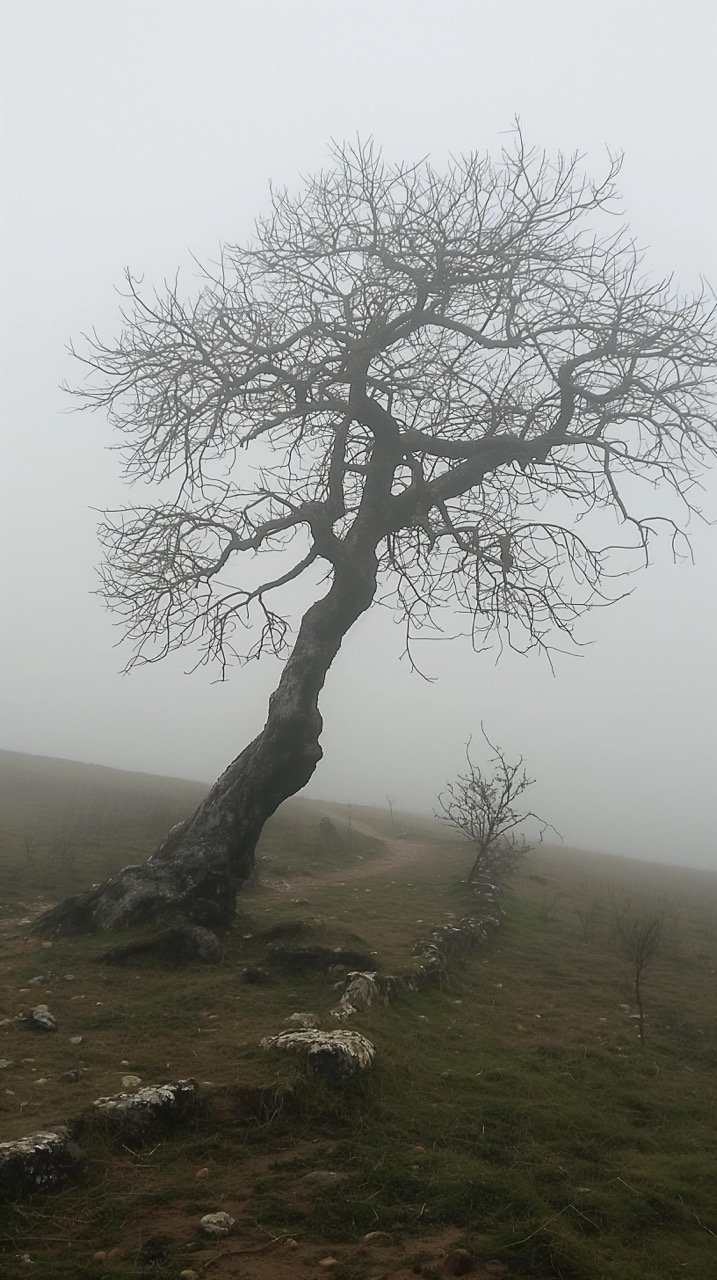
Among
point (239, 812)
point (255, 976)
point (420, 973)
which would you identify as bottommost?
point (255, 976)

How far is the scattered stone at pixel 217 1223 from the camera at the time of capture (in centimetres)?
357

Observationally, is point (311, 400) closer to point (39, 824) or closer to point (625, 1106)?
point (625, 1106)

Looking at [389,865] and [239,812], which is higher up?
[239,812]

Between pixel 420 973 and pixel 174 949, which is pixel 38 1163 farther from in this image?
pixel 420 973

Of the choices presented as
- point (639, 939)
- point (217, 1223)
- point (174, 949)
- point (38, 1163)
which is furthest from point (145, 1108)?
point (639, 939)

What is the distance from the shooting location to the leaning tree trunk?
29.6ft

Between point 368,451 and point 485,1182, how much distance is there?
9.80m

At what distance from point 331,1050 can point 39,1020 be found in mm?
2485

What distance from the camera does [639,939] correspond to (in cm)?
1071

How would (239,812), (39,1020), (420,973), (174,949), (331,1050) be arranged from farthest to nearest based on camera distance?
(239,812)
(174,949)
(420,973)
(39,1020)
(331,1050)

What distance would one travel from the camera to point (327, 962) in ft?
26.0

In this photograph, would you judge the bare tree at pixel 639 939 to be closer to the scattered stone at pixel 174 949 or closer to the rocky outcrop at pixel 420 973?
the rocky outcrop at pixel 420 973

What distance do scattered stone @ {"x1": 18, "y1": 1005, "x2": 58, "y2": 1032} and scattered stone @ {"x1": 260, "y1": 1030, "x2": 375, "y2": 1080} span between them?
1761mm

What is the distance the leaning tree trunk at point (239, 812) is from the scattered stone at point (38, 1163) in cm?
499
